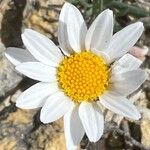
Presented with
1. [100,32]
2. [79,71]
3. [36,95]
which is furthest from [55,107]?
[100,32]

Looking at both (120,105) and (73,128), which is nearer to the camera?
(120,105)

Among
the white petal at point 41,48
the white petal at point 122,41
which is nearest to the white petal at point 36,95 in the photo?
the white petal at point 41,48

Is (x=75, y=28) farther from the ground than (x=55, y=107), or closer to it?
farther from the ground

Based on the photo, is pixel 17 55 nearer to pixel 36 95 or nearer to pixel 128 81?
pixel 36 95

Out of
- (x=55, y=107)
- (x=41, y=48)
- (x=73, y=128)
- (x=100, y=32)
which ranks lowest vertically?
(x=73, y=128)

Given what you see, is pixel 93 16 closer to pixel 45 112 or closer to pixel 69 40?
pixel 69 40

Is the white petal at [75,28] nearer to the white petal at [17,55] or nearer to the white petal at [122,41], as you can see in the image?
the white petal at [122,41]

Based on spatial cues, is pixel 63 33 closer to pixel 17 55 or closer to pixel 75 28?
pixel 75 28

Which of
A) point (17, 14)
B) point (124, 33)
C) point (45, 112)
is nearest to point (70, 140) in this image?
point (45, 112)
